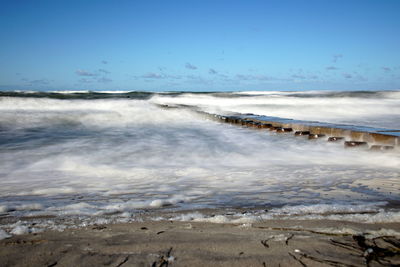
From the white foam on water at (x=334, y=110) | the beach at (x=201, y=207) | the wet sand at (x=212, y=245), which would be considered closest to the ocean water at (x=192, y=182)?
the beach at (x=201, y=207)

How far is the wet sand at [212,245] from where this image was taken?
4.28 feet

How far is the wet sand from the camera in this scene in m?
1.30

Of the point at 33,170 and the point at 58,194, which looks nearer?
the point at 58,194

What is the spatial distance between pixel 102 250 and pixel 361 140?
4.75 m

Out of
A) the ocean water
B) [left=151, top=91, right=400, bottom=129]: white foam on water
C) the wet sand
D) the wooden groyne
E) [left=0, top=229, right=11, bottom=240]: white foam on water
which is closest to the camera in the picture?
the wet sand

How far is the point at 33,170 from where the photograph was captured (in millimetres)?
3932

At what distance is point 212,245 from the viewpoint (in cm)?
145

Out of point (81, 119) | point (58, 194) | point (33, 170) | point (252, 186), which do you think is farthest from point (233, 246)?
point (81, 119)

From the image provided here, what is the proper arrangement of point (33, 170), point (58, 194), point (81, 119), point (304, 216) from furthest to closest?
1. point (81, 119)
2. point (33, 170)
3. point (58, 194)
4. point (304, 216)

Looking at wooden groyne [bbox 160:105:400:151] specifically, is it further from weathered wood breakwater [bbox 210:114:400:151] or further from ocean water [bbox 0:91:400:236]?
ocean water [bbox 0:91:400:236]

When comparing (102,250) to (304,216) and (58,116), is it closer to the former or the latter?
(304,216)

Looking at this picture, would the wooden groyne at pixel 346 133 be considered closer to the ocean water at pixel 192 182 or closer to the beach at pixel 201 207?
the beach at pixel 201 207

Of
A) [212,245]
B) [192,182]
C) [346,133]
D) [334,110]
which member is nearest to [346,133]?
[346,133]

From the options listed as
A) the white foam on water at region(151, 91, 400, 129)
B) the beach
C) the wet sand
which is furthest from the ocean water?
the white foam on water at region(151, 91, 400, 129)
